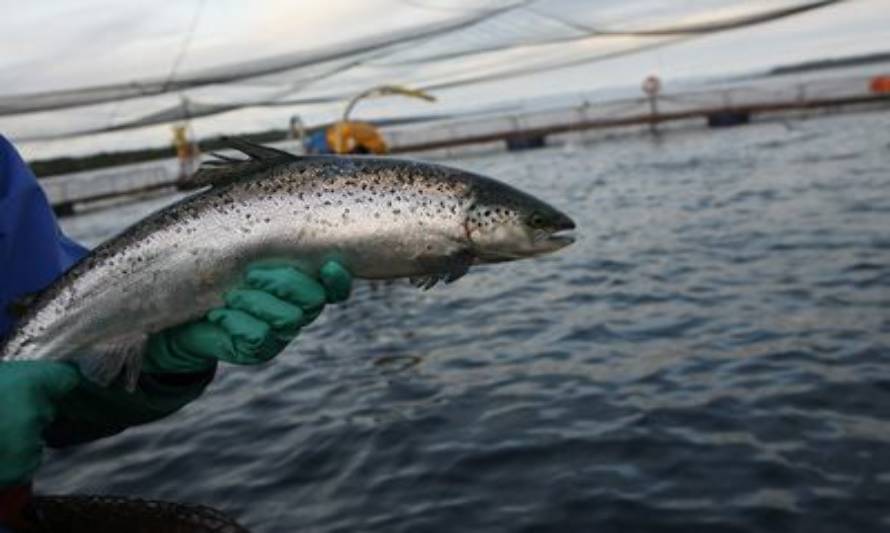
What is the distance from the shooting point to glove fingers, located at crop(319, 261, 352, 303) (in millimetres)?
3359

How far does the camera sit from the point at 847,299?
9.06 metres

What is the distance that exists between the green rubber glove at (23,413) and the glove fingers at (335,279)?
1245 mm

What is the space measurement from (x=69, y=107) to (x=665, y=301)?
17.1 m

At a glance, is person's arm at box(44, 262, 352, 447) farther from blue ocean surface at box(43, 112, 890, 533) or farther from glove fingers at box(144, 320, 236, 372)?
blue ocean surface at box(43, 112, 890, 533)

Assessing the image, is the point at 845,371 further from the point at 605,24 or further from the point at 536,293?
the point at 605,24

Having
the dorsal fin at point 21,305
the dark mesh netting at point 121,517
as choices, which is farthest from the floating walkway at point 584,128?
the dorsal fin at point 21,305

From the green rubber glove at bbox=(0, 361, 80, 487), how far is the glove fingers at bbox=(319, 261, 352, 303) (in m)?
1.24

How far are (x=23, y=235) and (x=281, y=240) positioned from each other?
1566 millimetres

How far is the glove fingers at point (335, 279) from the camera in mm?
3359

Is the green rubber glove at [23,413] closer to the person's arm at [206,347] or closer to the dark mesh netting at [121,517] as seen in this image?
the person's arm at [206,347]

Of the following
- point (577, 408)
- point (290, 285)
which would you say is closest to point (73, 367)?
point (290, 285)

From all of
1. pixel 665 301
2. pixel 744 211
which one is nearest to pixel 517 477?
pixel 665 301

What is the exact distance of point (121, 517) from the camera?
4168 millimetres

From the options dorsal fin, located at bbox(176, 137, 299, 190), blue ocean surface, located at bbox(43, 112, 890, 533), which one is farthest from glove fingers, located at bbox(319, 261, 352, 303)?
blue ocean surface, located at bbox(43, 112, 890, 533)
